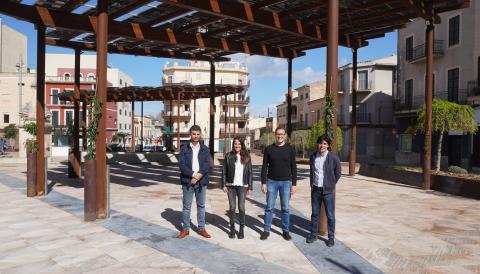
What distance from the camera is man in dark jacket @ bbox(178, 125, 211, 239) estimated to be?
6724mm

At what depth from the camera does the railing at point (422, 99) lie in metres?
24.5

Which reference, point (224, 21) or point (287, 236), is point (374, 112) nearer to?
point (224, 21)

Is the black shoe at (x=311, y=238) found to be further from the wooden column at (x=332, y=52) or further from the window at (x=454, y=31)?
the window at (x=454, y=31)

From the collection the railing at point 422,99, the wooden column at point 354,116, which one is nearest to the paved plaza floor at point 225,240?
the wooden column at point 354,116

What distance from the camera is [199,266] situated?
17.2 feet

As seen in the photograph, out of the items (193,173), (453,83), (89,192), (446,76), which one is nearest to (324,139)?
(193,173)

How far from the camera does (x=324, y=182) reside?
6402mm

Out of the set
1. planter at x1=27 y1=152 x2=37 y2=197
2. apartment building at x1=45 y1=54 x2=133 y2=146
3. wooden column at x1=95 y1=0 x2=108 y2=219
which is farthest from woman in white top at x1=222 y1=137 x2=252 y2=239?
apartment building at x1=45 y1=54 x2=133 y2=146

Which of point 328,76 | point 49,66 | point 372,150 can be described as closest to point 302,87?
point 372,150

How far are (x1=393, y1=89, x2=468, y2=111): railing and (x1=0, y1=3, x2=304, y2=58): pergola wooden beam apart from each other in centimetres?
1605

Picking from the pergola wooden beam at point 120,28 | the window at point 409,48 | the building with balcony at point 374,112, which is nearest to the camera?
the pergola wooden beam at point 120,28

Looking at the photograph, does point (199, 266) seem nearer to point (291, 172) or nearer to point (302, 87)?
point (291, 172)

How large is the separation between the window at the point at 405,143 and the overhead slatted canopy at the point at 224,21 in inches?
689

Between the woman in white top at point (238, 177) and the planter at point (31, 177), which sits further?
the planter at point (31, 177)
